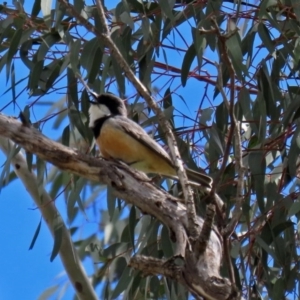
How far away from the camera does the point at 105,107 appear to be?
3908mm

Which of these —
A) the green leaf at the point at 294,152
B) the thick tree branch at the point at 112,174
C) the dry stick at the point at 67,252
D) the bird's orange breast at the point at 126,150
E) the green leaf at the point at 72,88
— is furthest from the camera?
the dry stick at the point at 67,252

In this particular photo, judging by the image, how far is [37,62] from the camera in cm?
382

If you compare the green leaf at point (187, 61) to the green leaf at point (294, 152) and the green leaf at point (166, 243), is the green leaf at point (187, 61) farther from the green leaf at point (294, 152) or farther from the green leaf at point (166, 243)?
the green leaf at point (166, 243)

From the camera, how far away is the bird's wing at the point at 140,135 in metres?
3.58

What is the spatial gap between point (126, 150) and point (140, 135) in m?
0.09

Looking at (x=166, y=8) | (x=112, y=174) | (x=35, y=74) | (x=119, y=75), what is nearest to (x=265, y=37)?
(x=166, y=8)

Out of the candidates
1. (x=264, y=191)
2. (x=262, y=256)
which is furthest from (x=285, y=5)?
(x=262, y=256)

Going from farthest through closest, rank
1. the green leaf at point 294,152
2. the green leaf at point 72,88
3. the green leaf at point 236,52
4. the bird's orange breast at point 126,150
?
1. the green leaf at point 72,88
2. the bird's orange breast at point 126,150
3. the green leaf at point 294,152
4. the green leaf at point 236,52

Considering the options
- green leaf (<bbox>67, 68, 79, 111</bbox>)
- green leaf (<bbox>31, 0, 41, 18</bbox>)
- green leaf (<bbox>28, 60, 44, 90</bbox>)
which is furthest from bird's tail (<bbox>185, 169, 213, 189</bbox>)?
green leaf (<bbox>31, 0, 41, 18</bbox>)

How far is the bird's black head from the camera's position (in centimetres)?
385

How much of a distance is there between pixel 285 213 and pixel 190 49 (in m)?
0.77

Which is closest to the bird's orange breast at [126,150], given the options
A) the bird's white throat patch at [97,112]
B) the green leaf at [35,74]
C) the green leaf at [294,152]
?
the bird's white throat patch at [97,112]

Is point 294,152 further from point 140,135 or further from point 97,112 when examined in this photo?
point 97,112

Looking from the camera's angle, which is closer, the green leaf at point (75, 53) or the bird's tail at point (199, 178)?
the bird's tail at point (199, 178)
